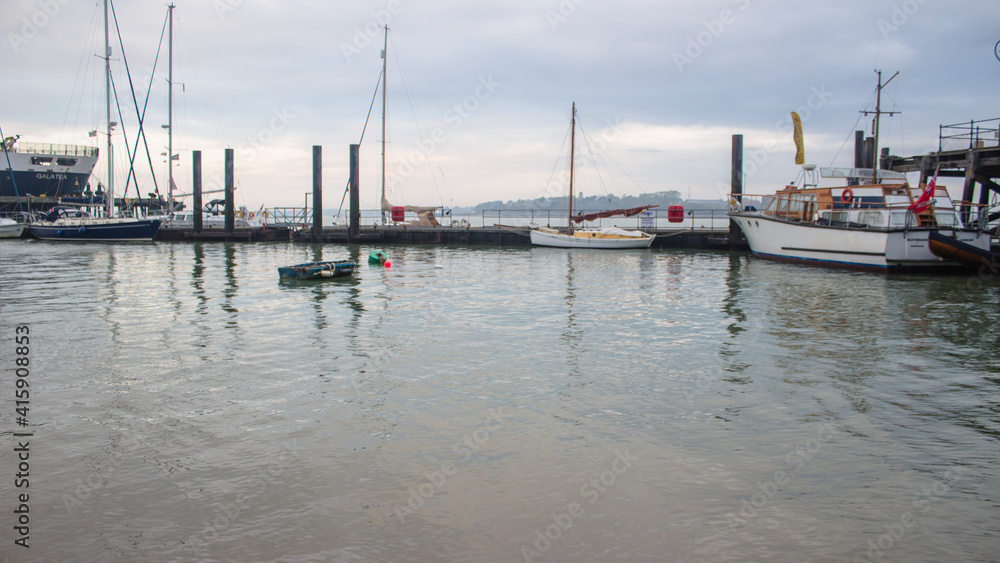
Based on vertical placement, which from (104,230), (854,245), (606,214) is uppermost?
(606,214)

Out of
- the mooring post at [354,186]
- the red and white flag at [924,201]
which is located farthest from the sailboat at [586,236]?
the red and white flag at [924,201]

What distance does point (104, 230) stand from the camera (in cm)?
4622

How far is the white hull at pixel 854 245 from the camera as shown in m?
25.2

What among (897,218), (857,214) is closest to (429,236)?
(857,214)

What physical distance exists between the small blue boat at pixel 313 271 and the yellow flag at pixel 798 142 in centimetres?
2443

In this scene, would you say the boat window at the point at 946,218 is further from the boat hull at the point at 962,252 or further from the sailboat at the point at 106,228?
the sailboat at the point at 106,228

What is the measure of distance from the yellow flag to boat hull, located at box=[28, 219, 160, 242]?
41567 mm

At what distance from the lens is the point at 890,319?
1489 centimetres

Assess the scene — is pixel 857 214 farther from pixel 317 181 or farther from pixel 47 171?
pixel 47 171

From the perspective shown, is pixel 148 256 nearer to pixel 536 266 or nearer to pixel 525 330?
pixel 536 266

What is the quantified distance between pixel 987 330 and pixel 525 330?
9709 millimetres

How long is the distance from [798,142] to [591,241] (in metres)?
12.9

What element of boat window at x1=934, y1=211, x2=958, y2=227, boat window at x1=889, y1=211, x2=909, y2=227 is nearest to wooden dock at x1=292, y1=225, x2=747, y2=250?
boat window at x1=889, y1=211, x2=909, y2=227

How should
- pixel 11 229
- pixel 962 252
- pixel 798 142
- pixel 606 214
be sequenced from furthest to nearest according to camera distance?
pixel 11 229
pixel 606 214
pixel 798 142
pixel 962 252
